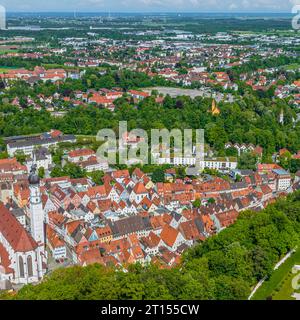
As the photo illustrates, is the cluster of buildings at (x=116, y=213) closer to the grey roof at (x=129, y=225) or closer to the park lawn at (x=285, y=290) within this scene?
the grey roof at (x=129, y=225)

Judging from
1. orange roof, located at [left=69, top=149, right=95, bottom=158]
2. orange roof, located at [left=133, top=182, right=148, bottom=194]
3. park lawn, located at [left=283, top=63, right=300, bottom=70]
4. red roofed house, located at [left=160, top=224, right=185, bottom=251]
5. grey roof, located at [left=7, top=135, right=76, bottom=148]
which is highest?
park lawn, located at [left=283, top=63, right=300, bottom=70]

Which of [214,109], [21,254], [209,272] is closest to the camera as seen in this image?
[209,272]

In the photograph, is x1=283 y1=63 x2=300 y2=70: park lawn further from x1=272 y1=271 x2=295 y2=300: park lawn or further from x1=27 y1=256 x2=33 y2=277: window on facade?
x1=27 y1=256 x2=33 y2=277: window on facade

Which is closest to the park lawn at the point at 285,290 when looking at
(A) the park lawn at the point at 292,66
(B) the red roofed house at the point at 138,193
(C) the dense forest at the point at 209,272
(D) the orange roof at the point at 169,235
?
(C) the dense forest at the point at 209,272

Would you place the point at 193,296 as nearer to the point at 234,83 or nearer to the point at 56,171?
the point at 56,171

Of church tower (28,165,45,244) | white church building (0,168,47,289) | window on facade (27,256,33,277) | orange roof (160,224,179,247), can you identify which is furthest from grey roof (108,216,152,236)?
window on facade (27,256,33,277)

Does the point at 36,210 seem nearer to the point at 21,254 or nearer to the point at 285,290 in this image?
the point at 21,254

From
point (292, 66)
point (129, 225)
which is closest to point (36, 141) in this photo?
point (129, 225)
